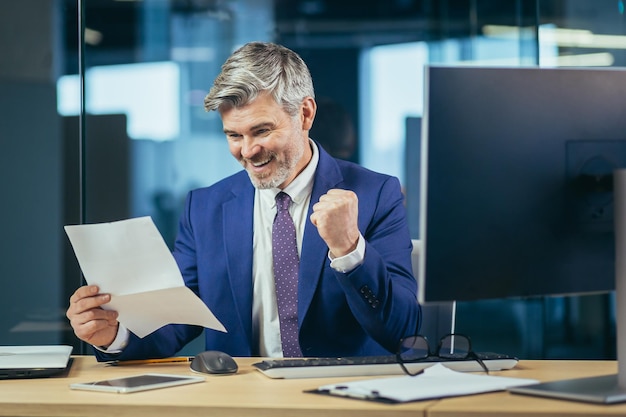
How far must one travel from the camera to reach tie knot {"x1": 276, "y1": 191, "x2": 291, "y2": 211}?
2596mm

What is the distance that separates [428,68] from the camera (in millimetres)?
1615

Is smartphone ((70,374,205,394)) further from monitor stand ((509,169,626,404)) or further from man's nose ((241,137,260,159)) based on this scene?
man's nose ((241,137,260,159))

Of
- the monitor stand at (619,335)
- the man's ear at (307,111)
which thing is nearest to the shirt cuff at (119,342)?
the man's ear at (307,111)

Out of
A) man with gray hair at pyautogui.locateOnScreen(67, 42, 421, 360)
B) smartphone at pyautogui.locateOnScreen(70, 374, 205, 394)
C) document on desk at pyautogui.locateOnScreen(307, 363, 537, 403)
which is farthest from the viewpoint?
man with gray hair at pyautogui.locateOnScreen(67, 42, 421, 360)

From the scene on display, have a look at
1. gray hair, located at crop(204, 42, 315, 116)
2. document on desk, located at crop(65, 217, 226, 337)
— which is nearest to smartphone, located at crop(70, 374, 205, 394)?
document on desk, located at crop(65, 217, 226, 337)

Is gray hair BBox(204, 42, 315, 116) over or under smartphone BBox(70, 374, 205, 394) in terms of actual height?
over

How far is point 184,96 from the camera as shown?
15.1 feet

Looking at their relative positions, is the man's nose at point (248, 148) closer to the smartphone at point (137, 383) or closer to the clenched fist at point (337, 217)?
the clenched fist at point (337, 217)

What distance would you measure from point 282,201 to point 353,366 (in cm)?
77

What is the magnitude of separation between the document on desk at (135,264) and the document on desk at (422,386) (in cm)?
40

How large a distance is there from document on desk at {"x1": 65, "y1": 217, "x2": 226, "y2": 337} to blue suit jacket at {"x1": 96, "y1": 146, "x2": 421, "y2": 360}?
0.28 m

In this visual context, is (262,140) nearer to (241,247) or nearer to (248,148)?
(248,148)

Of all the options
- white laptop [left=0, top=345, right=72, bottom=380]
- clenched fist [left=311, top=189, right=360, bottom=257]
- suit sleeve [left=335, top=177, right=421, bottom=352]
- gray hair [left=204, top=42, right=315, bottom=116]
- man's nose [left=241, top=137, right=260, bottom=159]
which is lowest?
white laptop [left=0, top=345, right=72, bottom=380]

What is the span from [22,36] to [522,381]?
2.87m
